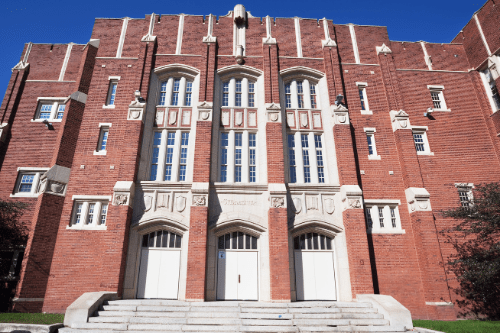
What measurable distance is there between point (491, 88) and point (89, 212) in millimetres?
22973

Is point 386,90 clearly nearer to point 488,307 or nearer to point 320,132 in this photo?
point 320,132

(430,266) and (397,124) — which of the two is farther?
(397,124)

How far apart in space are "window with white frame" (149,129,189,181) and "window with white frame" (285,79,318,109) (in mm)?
6162

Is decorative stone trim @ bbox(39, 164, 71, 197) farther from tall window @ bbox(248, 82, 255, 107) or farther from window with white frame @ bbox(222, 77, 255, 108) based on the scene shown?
tall window @ bbox(248, 82, 255, 107)

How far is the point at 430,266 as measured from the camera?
528 inches

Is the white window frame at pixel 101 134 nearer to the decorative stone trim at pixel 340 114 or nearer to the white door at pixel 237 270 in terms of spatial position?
the white door at pixel 237 270

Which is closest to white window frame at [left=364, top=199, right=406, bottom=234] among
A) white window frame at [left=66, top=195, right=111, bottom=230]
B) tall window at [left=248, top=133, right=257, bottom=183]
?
tall window at [left=248, top=133, right=257, bottom=183]

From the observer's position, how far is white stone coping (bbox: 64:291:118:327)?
1026 cm

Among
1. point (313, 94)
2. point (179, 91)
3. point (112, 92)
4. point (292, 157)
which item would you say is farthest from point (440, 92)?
point (112, 92)

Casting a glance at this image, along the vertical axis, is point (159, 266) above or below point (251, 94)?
below

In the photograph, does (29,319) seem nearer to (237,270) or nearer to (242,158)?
(237,270)

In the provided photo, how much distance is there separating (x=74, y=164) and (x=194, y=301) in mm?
9092

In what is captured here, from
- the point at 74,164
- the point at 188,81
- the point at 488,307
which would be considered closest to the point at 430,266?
the point at 488,307

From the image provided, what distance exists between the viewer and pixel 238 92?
17344mm
